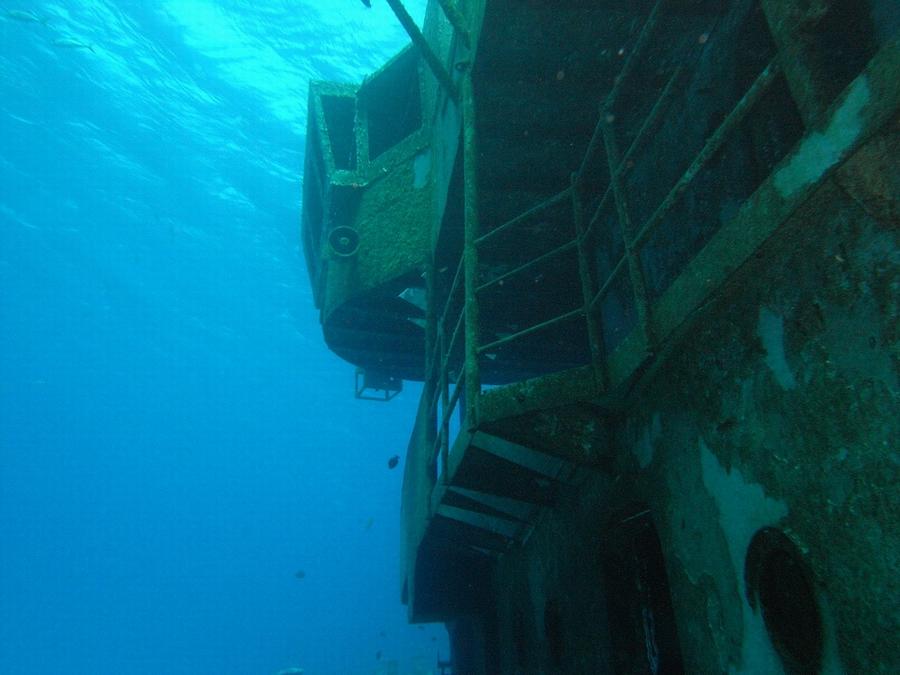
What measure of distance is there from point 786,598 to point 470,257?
309 cm

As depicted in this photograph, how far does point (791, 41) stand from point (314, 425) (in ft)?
332

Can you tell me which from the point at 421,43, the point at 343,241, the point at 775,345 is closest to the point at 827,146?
the point at 775,345

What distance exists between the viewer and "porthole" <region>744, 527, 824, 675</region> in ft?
6.05

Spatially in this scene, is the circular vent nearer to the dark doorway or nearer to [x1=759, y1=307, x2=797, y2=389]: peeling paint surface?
the dark doorway

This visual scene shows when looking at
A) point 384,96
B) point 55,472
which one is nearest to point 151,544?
point 55,472

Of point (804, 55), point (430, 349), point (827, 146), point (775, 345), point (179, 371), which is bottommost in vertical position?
point (775, 345)

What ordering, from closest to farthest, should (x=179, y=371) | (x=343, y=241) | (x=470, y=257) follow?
(x=470, y=257) < (x=343, y=241) < (x=179, y=371)

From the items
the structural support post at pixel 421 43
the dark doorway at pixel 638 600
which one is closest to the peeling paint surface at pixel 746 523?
the dark doorway at pixel 638 600

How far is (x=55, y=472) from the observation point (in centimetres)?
10881

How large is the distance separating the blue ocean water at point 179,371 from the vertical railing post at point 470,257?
20.2 m

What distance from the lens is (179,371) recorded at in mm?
77375

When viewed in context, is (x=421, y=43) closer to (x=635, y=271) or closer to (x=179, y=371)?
(x=635, y=271)

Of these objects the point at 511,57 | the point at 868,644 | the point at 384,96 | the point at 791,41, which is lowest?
the point at 868,644

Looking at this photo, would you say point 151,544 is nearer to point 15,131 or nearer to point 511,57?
point 15,131
